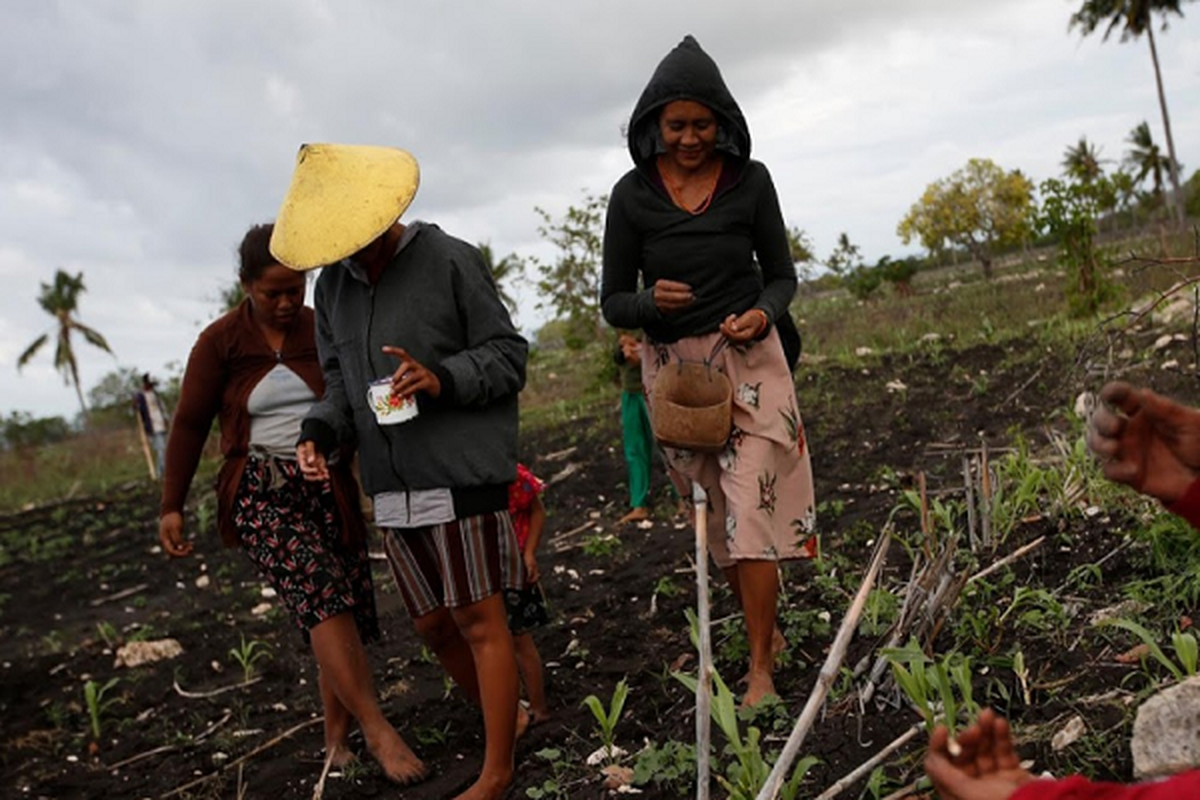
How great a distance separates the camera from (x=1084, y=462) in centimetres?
336

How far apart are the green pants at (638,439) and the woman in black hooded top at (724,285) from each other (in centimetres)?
296

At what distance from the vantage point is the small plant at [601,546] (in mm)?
5332

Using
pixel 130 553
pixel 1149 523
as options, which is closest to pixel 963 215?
pixel 130 553

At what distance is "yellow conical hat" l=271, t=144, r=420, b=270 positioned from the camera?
2.47m

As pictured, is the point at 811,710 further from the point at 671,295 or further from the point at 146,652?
the point at 146,652

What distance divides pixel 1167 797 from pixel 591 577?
3.92 meters

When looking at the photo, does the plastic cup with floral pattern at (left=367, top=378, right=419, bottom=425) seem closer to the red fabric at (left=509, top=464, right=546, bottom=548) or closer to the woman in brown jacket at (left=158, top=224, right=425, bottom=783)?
the woman in brown jacket at (left=158, top=224, right=425, bottom=783)

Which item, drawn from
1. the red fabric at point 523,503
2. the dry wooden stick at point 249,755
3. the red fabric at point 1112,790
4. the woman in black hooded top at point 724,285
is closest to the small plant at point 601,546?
the dry wooden stick at point 249,755

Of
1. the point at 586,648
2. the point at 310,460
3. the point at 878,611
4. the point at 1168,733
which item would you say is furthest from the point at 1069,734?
the point at 586,648

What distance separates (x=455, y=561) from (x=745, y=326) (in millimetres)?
975

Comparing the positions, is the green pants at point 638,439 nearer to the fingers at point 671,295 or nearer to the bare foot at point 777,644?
the bare foot at point 777,644

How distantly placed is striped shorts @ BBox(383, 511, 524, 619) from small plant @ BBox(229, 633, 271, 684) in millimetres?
1915

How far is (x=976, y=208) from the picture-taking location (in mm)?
36094

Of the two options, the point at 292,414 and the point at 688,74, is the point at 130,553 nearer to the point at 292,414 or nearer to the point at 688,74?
the point at 292,414
